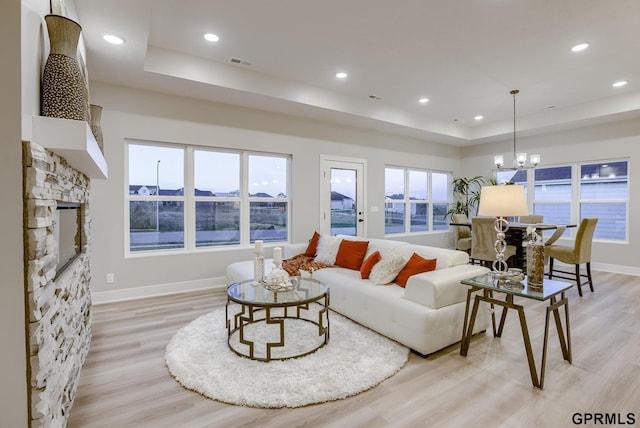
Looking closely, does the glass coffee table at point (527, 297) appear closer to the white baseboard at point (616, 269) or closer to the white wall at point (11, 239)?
the white wall at point (11, 239)

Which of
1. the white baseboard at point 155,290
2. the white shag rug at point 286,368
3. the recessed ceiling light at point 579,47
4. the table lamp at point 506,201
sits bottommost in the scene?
the white shag rug at point 286,368

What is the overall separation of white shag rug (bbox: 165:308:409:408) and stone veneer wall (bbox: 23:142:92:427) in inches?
28.5

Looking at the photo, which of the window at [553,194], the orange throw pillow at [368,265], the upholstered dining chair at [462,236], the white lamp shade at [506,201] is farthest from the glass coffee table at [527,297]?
the window at [553,194]

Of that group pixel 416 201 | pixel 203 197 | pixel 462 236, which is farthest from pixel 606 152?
pixel 203 197

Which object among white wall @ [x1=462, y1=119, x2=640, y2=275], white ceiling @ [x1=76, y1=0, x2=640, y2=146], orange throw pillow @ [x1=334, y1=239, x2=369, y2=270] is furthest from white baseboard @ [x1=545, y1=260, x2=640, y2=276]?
orange throw pillow @ [x1=334, y1=239, x2=369, y2=270]

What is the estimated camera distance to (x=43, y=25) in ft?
5.52

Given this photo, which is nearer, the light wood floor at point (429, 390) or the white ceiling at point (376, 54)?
the light wood floor at point (429, 390)

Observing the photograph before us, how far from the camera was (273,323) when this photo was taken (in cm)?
265

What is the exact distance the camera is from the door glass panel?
595 centimetres

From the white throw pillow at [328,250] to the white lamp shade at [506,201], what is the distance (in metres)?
2.14

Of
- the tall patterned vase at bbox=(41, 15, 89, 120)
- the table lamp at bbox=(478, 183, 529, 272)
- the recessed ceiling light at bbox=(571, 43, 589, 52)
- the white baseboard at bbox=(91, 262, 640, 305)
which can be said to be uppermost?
the recessed ceiling light at bbox=(571, 43, 589, 52)

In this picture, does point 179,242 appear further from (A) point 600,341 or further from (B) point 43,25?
(A) point 600,341

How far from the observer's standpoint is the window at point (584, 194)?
5.83m

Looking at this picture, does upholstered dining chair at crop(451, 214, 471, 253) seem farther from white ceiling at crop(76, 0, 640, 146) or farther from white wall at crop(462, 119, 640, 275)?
white ceiling at crop(76, 0, 640, 146)
